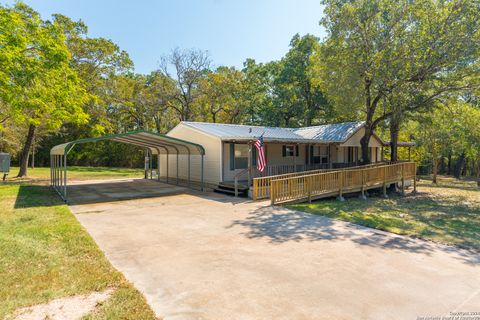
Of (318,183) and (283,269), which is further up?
(318,183)

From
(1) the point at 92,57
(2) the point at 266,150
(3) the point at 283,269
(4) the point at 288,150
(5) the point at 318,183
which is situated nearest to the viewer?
(3) the point at 283,269

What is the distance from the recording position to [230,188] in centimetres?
1297

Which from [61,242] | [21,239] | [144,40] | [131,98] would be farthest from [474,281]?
[131,98]

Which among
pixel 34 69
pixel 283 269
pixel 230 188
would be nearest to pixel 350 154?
pixel 230 188

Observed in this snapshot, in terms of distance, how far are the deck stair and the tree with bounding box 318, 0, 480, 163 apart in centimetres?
799

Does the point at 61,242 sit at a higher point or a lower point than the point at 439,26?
lower

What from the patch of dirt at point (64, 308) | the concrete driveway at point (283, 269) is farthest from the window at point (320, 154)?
the patch of dirt at point (64, 308)

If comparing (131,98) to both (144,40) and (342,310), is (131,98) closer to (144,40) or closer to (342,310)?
(144,40)

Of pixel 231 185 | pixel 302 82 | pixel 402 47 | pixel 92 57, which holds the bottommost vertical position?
pixel 231 185

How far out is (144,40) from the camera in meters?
22.6

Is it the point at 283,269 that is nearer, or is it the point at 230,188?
the point at 283,269

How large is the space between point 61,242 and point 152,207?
423cm

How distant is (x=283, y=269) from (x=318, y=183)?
Result: 7454 mm

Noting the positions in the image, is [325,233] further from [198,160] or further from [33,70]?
[33,70]
